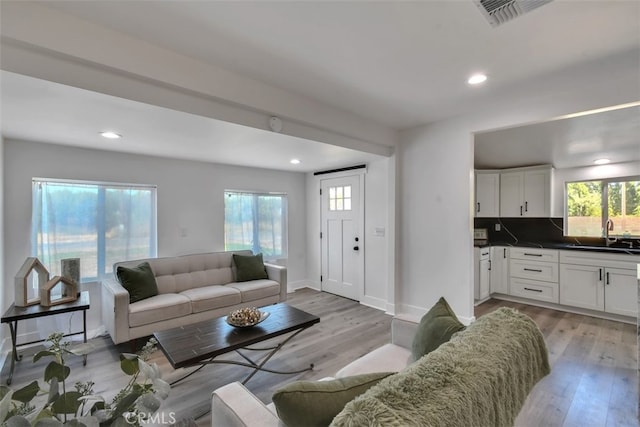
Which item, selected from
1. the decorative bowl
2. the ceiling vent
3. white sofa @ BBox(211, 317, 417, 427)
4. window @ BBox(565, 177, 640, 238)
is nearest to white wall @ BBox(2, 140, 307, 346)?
the decorative bowl

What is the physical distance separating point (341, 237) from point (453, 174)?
7.12ft

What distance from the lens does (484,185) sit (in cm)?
518

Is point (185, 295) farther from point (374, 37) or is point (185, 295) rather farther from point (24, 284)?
point (374, 37)

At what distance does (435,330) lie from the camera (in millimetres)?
1497

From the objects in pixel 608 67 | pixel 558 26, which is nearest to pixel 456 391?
pixel 558 26

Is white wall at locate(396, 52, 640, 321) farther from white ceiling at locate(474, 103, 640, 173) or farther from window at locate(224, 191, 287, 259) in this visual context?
window at locate(224, 191, 287, 259)

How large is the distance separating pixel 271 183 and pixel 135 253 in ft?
7.62

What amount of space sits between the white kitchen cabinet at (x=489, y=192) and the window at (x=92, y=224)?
17.4 ft

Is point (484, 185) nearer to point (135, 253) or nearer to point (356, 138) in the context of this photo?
point (356, 138)

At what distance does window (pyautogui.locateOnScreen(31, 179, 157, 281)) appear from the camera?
3174 mm

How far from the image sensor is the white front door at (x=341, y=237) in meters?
4.74

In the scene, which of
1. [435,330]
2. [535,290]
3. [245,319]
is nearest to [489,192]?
[535,290]

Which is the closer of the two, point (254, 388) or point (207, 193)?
point (254, 388)

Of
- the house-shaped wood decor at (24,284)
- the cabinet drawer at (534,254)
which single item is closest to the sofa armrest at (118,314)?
the house-shaped wood decor at (24,284)
